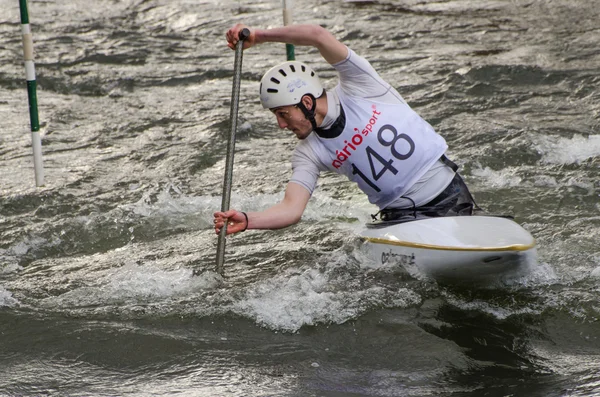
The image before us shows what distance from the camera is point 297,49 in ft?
32.3

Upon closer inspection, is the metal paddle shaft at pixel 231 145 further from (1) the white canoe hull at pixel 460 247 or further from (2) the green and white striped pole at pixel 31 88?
(2) the green and white striped pole at pixel 31 88

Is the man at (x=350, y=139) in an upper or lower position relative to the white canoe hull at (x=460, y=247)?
upper

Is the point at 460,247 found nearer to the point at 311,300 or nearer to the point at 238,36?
the point at 311,300

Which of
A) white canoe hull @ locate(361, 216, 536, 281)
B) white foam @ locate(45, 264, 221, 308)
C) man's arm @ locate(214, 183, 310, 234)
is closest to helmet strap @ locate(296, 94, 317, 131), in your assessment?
man's arm @ locate(214, 183, 310, 234)

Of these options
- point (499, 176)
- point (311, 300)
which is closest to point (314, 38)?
point (311, 300)

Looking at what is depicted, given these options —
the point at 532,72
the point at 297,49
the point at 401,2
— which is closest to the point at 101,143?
the point at 297,49

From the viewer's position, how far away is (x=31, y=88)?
20.0 ft

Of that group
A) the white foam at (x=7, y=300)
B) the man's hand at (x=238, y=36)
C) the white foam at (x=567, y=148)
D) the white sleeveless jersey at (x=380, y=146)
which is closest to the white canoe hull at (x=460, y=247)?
the white sleeveless jersey at (x=380, y=146)

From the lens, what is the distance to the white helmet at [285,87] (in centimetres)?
411

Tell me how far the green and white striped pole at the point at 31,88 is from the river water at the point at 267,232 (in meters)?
0.18

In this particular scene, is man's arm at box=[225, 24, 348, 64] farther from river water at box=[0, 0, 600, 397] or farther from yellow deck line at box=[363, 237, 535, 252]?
river water at box=[0, 0, 600, 397]

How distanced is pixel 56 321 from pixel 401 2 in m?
8.41

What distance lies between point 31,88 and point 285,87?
273 centimetres

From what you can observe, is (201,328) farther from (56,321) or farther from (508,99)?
(508,99)
